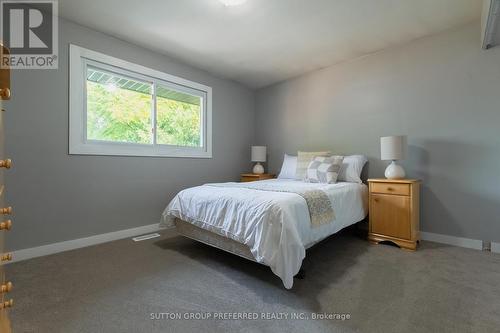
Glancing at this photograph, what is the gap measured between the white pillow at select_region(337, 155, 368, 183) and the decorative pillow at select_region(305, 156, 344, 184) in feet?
0.34

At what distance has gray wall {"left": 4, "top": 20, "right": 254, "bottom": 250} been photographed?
2117 mm

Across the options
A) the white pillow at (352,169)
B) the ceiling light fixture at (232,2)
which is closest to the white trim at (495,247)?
the white pillow at (352,169)

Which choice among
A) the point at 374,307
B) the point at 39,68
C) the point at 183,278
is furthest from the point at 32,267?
the point at 374,307

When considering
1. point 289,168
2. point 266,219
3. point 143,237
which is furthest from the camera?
point 289,168

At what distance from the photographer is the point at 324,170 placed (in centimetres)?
285

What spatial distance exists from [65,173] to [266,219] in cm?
219

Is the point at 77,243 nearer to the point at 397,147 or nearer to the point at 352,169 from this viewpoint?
the point at 352,169

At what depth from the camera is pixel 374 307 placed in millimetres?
1404

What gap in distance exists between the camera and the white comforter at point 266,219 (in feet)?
4.96

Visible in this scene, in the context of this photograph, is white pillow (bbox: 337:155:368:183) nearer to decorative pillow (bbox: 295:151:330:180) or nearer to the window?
decorative pillow (bbox: 295:151:330:180)

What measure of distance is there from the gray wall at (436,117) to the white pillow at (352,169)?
0.21 meters

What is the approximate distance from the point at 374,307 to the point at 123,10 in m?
3.23

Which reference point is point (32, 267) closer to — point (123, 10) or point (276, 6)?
point (123, 10)

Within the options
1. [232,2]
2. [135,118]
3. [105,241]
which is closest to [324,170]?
[232,2]
